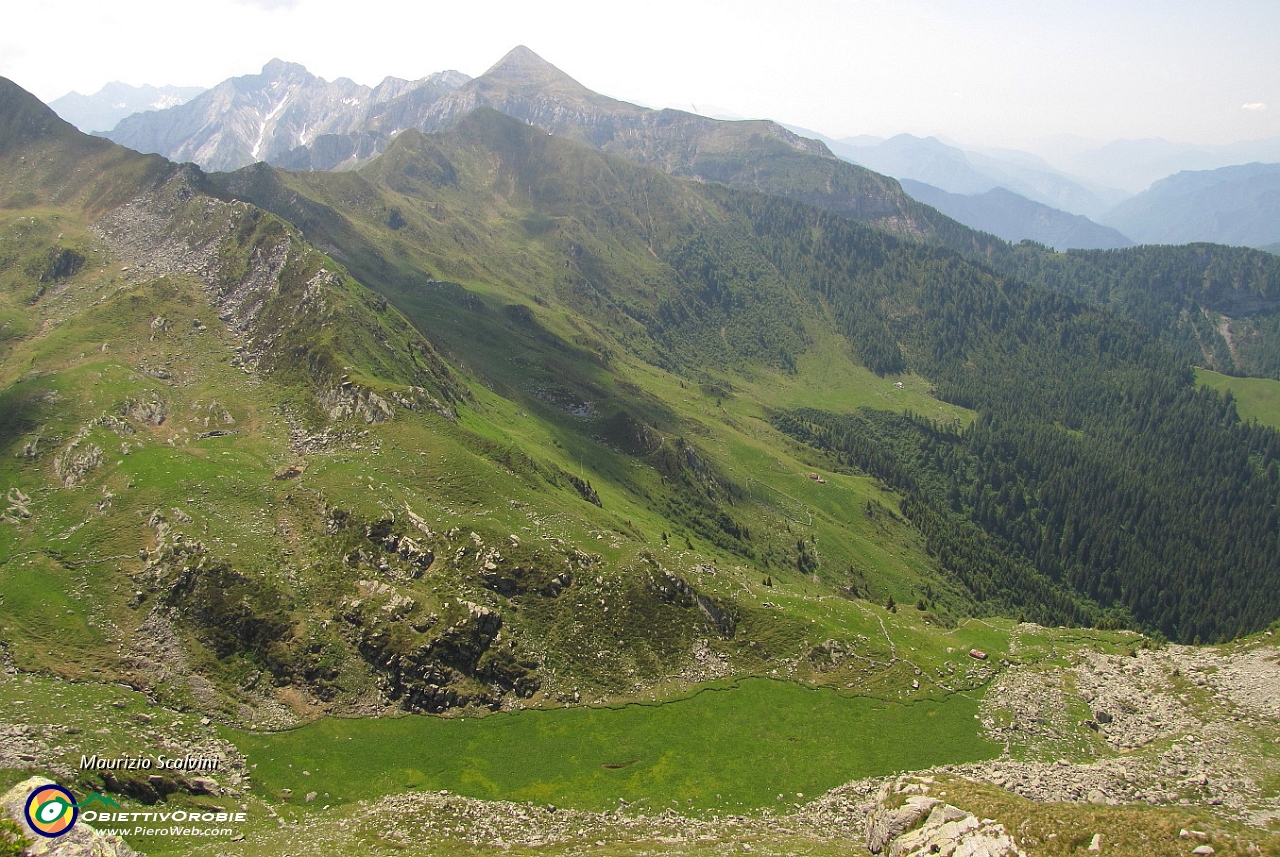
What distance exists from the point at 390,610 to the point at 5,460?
6219cm

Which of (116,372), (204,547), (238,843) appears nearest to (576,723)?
(238,843)

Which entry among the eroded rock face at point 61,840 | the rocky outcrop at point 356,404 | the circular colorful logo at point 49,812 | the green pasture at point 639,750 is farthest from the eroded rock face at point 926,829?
the rocky outcrop at point 356,404

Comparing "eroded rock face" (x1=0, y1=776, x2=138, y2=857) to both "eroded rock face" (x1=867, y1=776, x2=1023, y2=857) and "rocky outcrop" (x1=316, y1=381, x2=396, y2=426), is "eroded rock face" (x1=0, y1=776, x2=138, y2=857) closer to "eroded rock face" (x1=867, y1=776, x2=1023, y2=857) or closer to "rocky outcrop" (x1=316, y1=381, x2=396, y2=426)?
"eroded rock face" (x1=867, y1=776, x2=1023, y2=857)

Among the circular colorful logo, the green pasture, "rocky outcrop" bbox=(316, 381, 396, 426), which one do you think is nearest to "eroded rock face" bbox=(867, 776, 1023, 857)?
the green pasture

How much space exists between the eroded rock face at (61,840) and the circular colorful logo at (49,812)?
0.33 meters

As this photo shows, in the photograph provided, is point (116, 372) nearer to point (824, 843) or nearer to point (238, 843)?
point (238, 843)

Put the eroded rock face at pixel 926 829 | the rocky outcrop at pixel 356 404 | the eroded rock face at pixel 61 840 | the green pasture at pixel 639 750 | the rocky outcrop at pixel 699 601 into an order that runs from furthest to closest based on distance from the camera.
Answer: the rocky outcrop at pixel 356 404, the rocky outcrop at pixel 699 601, the green pasture at pixel 639 750, the eroded rock face at pixel 926 829, the eroded rock face at pixel 61 840

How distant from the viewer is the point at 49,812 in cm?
4281

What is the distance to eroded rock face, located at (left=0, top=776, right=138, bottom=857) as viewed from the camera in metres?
A: 38.2

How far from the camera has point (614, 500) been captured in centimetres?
15400

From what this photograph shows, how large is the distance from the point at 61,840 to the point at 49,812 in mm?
5257

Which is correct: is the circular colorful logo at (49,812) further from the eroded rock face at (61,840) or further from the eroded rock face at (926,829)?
the eroded rock face at (926,829)

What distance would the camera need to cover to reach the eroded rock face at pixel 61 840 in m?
38.2

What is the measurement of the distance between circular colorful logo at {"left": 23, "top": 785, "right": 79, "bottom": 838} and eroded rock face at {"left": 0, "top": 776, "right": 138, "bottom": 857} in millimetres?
331
